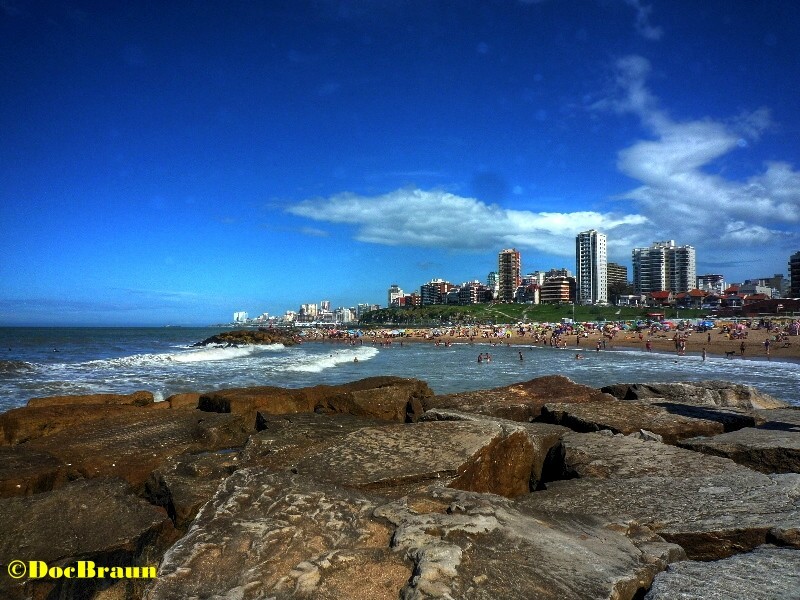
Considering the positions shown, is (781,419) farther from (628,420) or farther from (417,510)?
(417,510)

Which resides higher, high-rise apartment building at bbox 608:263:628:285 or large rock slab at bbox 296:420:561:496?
high-rise apartment building at bbox 608:263:628:285

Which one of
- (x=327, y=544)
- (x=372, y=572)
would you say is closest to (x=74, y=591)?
(x=327, y=544)

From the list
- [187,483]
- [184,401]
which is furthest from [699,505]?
[184,401]

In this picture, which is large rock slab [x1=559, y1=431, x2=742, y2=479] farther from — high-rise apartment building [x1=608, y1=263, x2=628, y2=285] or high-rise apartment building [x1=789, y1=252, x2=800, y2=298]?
high-rise apartment building [x1=608, y1=263, x2=628, y2=285]

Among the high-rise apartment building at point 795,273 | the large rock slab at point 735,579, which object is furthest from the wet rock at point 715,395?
the high-rise apartment building at point 795,273

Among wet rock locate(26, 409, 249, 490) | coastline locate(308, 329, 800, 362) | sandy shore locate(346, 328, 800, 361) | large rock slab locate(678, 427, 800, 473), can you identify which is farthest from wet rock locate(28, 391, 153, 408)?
sandy shore locate(346, 328, 800, 361)

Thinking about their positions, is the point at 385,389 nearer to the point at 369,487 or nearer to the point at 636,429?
the point at 636,429

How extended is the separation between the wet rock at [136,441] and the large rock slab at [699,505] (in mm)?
4258

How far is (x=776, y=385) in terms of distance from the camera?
19578 mm

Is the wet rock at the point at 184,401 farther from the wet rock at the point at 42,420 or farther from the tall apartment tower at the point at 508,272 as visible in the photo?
the tall apartment tower at the point at 508,272

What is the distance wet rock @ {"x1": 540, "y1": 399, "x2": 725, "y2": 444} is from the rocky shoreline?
0.03m

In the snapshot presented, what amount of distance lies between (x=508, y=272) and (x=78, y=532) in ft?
571

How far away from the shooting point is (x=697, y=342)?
1860 inches

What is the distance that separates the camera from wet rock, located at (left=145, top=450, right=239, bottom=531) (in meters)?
3.82
